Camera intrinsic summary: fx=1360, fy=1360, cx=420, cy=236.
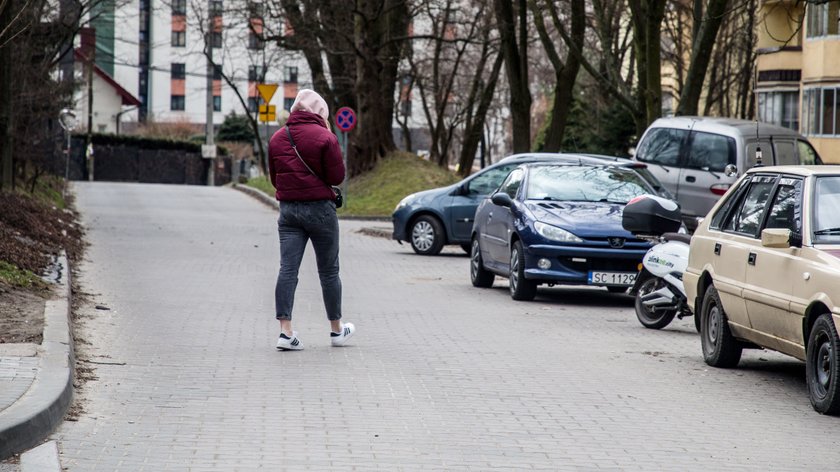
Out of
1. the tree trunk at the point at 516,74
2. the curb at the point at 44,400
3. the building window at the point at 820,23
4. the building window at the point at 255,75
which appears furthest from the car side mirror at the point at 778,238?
the building window at the point at 255,75

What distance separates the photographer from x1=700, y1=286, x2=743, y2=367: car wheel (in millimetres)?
9797

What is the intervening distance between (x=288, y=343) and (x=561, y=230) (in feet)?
17.4

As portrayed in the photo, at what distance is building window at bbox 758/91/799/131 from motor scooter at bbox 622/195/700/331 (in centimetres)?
3324

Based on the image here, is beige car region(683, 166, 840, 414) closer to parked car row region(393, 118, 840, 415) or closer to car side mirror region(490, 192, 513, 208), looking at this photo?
parked car row region(393, 118, 840, 415)

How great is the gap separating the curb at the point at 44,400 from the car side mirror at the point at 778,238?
14.2 feet

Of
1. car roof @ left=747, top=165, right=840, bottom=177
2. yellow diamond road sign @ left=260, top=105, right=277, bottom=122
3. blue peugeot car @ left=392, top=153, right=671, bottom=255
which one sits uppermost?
yellow diamond road sign @ left=260, top=105, right=277, bottom=122

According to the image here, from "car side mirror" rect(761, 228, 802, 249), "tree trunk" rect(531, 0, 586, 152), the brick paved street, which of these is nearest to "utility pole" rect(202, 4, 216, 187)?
"tree trunk" rect(531, 0, 586, 152)

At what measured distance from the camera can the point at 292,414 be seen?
25.1ft

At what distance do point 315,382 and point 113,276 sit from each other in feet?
27.0

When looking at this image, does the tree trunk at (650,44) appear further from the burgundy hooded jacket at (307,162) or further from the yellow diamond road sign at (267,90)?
the burgundy hooded jacket at (307,162)

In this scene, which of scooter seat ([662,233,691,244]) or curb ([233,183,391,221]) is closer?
scooter seat ([662,233,691,244])

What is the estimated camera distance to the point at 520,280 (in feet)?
49.3

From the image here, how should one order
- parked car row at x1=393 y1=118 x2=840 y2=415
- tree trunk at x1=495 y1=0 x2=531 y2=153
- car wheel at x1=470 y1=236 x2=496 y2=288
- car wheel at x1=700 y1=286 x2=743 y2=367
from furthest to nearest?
tree trunk at x1=495 y1=0 x2=531 y2=153, car wheel at x1=470 y1=236 x2=496 y2=288, car wheel at x1=700 y1=286 x2=743 y2=367, parked car row at x1=393 y1=118 x2=840 y2=415

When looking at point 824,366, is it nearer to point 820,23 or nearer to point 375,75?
point 375,75
